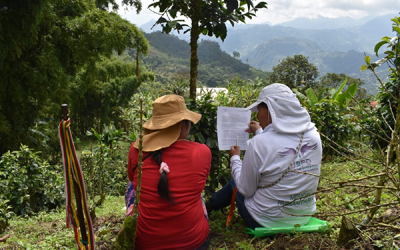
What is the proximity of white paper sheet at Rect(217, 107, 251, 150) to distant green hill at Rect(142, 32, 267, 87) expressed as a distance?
1697 inches

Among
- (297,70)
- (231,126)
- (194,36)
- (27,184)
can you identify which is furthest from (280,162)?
(297,70)

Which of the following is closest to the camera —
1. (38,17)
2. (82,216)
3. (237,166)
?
(82,216)

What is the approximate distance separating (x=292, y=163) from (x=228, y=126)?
2.08ft

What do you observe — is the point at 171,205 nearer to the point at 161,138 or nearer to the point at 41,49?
the point at 161,138

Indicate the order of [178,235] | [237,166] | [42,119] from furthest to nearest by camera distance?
[42,119]
[237,166]
[178,235]

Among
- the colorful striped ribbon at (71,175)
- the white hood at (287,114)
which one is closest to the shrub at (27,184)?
the colorful striped ribbon at (71,175)

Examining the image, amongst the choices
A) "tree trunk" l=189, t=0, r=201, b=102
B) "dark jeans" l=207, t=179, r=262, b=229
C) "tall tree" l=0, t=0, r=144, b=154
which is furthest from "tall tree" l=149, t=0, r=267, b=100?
"tall tree" l=0, t=0, r=144, b=154

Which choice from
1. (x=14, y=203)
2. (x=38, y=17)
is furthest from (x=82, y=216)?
(x=38, y=17)

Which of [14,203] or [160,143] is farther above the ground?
[160,143]

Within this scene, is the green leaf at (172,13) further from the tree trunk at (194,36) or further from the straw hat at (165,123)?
the straw hat at (165,123)

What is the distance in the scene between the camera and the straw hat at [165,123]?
5.98 feet

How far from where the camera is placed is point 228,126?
2.35m

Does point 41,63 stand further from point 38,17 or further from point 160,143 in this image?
point 160,143

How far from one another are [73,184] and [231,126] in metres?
1.31
